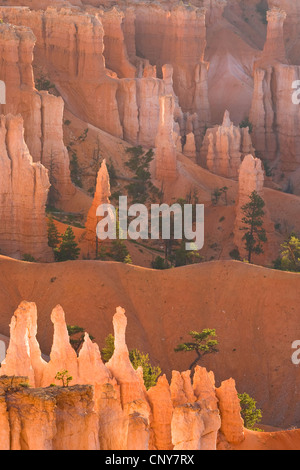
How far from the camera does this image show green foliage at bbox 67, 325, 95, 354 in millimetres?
54500

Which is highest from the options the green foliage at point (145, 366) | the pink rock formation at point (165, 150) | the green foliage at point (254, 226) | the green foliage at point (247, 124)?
the green foliage at point (247, 124)

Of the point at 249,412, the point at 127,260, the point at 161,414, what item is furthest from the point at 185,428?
the point at 127,260

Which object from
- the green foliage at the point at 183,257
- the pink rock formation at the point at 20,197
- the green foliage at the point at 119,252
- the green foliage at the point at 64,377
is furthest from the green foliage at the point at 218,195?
the green foliage at the point at 64,377

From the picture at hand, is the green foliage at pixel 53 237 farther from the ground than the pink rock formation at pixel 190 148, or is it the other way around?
the pink rock formation at pixel 190 148

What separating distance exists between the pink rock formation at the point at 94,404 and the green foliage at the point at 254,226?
30.2 m

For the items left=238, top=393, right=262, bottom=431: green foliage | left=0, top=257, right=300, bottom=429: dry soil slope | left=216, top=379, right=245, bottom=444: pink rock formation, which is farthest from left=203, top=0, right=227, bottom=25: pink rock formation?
left=216, top=379, right=245, bottom=444: pink rock formation

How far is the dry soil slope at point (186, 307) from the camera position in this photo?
56406mm

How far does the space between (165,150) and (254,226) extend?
31.6 feet

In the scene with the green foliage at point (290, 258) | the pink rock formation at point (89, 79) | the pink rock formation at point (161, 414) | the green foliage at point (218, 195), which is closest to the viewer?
the pink rock formation at point (161, 414)

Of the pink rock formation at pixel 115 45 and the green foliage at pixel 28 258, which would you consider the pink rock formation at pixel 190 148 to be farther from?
the green foliage at pixel 28 258

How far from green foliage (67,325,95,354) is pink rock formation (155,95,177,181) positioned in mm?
26999

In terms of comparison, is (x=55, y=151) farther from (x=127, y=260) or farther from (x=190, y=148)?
(x=190, y=148)

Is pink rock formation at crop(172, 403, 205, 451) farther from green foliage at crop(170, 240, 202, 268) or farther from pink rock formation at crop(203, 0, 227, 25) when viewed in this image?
pink rock formation at crop(203, 0, 227, 25)

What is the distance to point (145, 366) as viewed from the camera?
51531 millimetres
